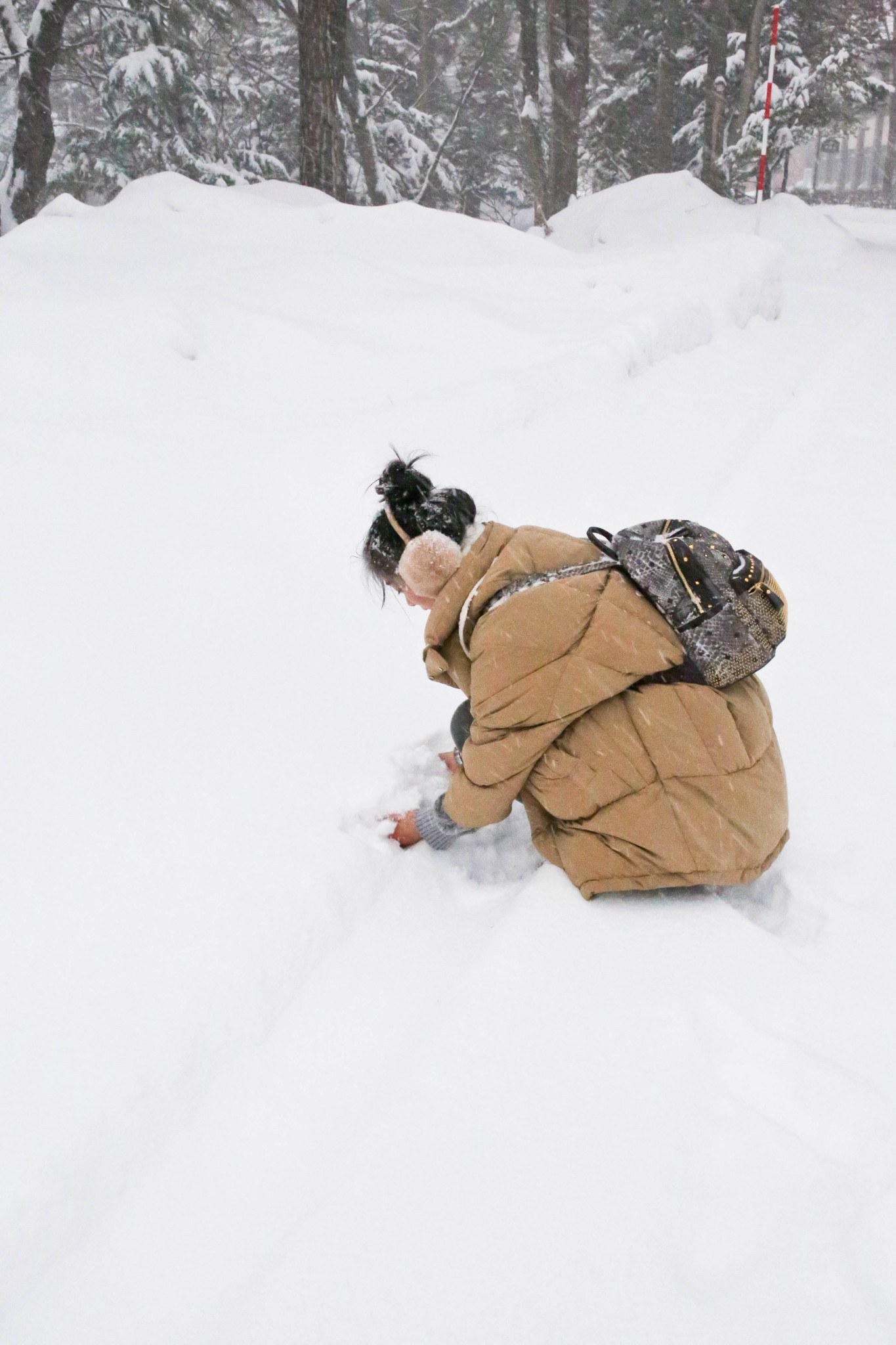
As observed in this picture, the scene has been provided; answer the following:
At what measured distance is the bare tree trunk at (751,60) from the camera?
15195mm

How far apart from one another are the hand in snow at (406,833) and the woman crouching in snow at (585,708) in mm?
291

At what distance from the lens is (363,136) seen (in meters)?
11.5

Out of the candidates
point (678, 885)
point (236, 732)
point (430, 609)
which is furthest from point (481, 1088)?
point (236, 732)

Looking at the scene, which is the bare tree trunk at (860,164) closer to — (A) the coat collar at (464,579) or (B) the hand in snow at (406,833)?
(A) the coat collar at (464,579)

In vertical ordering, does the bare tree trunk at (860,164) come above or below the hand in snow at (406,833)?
below

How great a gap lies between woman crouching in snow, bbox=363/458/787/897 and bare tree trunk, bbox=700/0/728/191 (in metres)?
15.8

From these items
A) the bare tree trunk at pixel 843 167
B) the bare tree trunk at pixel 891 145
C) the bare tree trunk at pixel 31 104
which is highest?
the bare tree trunk at pixel 31 104

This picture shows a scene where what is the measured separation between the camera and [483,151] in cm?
1958

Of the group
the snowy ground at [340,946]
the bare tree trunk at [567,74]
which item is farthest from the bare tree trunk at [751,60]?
the snowy ground at [340,946]

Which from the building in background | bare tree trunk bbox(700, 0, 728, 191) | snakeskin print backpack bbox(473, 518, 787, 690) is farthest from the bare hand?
the building in background

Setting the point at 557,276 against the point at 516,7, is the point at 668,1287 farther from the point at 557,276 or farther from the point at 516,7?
the point at 516,7

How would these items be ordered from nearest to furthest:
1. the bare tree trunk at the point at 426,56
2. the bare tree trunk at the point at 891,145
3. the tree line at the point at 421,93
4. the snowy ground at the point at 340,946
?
the snowy ground at the point at 340,946 → the tree line at the point at 421,93 → the bare tree trunk at the point at 426,56 → the bare tree trunk at the point at 891,145

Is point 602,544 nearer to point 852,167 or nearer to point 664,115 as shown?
point 664,115

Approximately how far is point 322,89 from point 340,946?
25.5 feet
